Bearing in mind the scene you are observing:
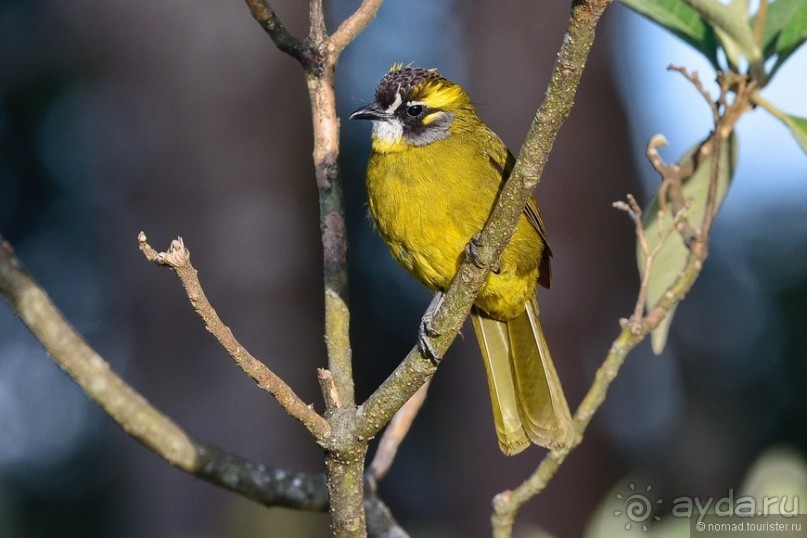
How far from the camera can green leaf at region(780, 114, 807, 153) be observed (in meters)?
2.16

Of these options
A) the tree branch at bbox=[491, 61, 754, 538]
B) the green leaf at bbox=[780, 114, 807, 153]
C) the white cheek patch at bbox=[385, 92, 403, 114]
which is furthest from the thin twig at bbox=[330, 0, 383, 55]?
the green leaf at bbox=[780, 114, 807, 153]

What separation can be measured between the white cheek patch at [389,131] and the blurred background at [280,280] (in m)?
1.40

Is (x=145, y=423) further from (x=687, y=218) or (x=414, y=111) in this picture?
(x=414, y=111)

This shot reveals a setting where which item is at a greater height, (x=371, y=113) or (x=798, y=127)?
(x=371, y=113)

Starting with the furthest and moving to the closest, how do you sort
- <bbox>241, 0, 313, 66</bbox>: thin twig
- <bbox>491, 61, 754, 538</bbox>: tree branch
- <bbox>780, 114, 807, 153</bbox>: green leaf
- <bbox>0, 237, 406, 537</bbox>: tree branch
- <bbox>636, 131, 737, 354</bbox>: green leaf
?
<bbox>241, 0, 313, 66</bbox>: thin twig < <bbox>636, 131, 737, 354</bbox>: green leaf < <bbox>491, 61, 754, 538</bbox>: tree branch < <bbox>780, 114, 807, 153</bbox>: green leaf < <bbox>0, 237, 406, 537</bbox>: tree branch

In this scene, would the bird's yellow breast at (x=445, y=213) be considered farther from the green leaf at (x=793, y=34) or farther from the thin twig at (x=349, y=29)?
the green leaf at (x=793, y=34)

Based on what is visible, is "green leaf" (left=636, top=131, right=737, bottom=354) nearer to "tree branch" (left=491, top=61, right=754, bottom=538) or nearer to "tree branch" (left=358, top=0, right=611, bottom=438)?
"tree branch" (left=491, top=61, right=754, bottom=538)

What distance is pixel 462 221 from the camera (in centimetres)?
328

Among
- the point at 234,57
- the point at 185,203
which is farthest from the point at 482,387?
the point at 234,57

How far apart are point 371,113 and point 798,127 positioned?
180 centimetres

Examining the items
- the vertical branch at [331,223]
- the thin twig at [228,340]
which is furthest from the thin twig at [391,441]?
the thin twig at [228,340]

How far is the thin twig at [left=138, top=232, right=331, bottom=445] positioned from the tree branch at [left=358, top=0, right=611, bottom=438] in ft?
0.40

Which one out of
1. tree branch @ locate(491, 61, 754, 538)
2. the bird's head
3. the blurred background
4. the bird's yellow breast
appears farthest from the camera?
the blurred background

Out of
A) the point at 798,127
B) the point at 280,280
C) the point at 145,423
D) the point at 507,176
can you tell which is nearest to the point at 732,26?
the point at 798,127
